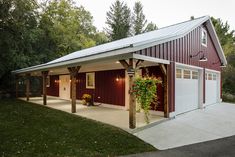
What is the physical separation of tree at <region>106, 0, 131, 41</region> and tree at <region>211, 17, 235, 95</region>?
1431 centimetres

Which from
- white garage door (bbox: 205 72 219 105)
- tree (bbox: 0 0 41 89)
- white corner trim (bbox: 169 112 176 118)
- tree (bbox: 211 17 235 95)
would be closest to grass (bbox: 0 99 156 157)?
white corner trim (bbox: 169 112 176 118)

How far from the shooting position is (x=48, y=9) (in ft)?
79.2

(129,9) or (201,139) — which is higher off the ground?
(129,9)

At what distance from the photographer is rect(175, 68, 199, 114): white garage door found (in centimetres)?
882

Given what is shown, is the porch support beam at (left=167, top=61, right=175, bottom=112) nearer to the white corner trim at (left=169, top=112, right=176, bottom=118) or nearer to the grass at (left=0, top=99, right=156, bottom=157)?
the white corner trim at (left=169, top=112, right=176, bottom=118)

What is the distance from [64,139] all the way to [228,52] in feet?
71.3

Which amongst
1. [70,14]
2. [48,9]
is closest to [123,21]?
[70,14]

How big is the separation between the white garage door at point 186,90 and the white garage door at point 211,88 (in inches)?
60.1

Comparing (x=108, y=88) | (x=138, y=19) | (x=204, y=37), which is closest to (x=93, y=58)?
(x=108, y=88)

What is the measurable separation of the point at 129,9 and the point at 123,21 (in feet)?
10.7

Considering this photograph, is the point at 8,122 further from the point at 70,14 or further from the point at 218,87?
the point at 70,14

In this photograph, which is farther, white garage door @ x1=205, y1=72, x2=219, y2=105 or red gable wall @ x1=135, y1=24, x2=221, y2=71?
white garage door @ x1=205, y1=72, x2=219, y2=105

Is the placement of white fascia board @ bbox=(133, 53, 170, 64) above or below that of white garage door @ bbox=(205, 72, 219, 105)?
above

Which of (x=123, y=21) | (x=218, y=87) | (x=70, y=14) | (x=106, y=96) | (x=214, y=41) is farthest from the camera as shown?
(x=123, y=21)
